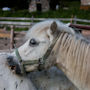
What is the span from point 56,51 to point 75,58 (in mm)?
233

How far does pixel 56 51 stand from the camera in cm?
213

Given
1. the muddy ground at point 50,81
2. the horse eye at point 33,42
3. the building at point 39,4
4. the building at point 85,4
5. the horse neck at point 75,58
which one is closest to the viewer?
the horse neck at point 75,58

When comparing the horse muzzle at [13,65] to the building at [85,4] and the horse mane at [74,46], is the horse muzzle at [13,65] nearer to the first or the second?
the horse mane at [74,46]

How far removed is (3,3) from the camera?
26625mm

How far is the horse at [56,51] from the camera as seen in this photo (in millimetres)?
2049

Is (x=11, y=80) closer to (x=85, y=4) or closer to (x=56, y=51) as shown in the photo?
(x=56, y=51)

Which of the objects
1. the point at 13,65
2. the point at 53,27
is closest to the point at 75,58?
the point at 53,27

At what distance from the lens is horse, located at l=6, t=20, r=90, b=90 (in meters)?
2.05

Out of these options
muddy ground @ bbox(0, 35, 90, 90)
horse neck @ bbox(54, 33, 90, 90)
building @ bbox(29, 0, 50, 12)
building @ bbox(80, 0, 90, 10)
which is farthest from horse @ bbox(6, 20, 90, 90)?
building @ bbox(29, 0, 50, 12)

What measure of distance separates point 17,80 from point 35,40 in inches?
20.5

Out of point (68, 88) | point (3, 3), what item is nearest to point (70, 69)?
point (68, 88)

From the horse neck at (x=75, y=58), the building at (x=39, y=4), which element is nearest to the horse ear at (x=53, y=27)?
the horse neck at (x=75, y=58)

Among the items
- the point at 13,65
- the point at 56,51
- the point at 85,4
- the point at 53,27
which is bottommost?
the point at 85,4

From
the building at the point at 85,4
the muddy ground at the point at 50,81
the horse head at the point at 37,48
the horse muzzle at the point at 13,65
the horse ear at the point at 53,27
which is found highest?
the horse ear at the point at 53,27
